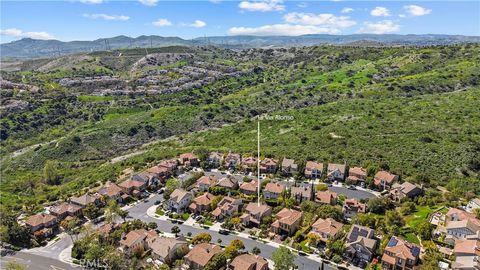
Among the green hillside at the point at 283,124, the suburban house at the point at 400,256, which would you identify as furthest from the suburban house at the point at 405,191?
Result: the suburban house at the point at 400,256

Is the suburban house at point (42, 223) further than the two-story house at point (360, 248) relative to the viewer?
Yes

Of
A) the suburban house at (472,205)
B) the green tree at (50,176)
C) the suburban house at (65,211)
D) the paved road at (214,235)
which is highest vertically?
the suburban house at (472,205)

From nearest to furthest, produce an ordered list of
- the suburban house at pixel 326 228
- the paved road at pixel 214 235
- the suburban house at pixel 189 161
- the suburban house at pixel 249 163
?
1. the paved road at pixel 214 235
2. the suburban house at pixel 326 228
3. the suburban house at pixel 249 163
4. the suburban house at pixel 189 161

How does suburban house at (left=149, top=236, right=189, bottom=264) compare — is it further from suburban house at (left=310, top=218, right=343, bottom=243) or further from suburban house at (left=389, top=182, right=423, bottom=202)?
suburban house at (left=389, top=182, right=423, bottom=202)

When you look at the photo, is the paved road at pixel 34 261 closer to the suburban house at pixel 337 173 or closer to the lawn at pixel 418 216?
the suburban house at pixel 337 173

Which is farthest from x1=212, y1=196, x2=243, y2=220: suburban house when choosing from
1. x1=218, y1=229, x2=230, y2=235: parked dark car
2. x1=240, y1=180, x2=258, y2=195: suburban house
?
x1=240, y1=180, x2=258, y2=195: suburban house

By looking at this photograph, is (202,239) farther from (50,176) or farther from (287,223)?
(50,176)
